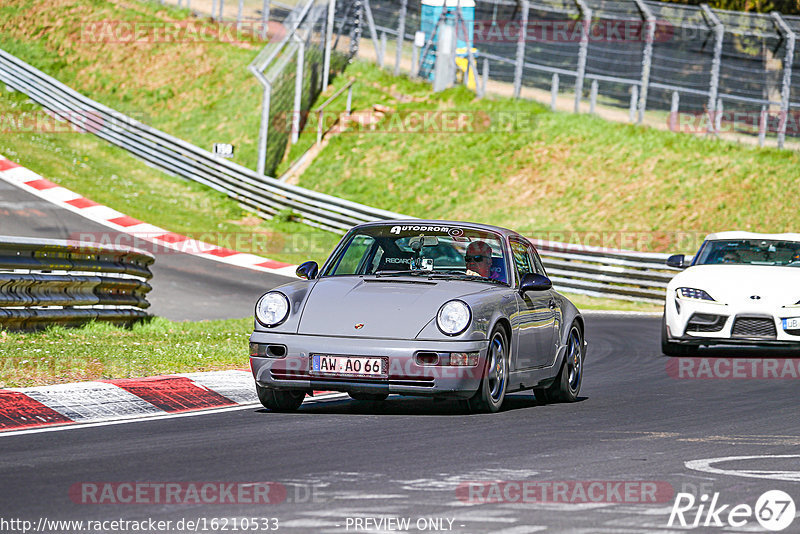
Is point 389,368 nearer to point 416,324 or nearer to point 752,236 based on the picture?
point 416,324

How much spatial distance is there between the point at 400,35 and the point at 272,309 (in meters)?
28.4

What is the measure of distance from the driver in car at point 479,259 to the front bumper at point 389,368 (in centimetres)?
107

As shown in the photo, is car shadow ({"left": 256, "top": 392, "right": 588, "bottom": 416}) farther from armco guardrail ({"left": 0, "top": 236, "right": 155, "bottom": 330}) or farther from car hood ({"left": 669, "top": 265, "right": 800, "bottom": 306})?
car hood ({"left": 669, "top": 265, "right": 800, "bottom": 306})

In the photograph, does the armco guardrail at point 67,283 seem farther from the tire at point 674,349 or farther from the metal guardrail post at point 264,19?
the metal guardrail post at point 264,19

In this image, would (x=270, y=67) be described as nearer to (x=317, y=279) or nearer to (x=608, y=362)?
(x=608, y=362)

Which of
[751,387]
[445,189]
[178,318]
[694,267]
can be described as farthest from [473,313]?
[445,189]

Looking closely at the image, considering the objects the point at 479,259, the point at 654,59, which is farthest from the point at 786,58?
the point at 479,259

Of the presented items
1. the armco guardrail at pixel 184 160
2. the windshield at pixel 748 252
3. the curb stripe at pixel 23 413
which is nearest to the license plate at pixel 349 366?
the curb stripe at pixel 23 413

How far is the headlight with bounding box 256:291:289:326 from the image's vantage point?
893cm

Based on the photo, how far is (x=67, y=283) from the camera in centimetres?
1312

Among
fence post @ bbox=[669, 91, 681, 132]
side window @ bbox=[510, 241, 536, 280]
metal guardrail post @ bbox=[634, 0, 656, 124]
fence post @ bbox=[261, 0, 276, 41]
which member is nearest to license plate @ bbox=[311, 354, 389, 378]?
side window @ bbox=[510, 241, 536, 280]

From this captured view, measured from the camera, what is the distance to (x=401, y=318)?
8.69 m

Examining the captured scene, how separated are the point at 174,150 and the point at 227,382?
74.6 ft

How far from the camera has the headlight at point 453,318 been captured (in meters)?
8.61
